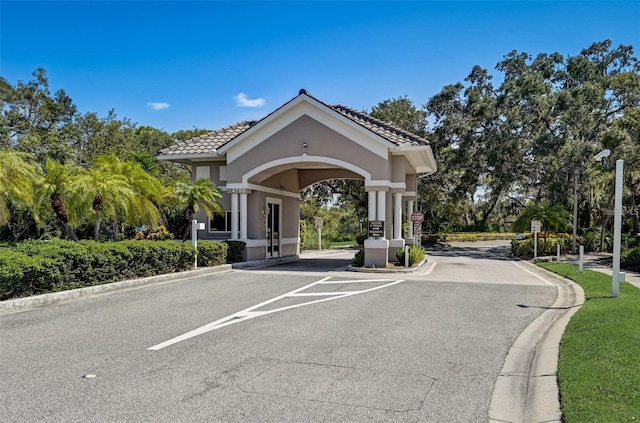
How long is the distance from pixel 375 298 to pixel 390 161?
28.0 feet

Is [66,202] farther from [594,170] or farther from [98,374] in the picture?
[594,170]

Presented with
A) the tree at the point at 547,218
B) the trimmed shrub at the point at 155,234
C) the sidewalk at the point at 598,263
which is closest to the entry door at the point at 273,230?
the trimmed shrub at the point at 155,234

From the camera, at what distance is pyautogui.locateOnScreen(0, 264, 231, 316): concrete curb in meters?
8.91

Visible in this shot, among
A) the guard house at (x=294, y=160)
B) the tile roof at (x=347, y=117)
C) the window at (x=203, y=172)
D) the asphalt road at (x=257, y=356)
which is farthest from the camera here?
the window at (x=203, y=172)

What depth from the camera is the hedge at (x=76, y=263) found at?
930 cm

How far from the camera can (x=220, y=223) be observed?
2106cm

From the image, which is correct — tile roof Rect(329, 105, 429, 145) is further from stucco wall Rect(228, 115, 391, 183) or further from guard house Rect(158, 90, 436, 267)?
stucco wall Rect(228, 115, 391, 183)

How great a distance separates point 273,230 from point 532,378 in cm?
1734

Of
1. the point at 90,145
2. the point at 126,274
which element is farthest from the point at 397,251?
the point at 90,145

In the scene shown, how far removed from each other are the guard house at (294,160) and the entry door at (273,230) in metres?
0.05

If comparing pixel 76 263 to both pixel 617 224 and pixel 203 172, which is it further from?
pixel 617 224

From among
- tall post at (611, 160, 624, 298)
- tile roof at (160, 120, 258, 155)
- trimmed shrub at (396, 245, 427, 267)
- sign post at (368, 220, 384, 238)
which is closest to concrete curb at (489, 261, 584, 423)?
tall post at (611, 160, 624, 298)

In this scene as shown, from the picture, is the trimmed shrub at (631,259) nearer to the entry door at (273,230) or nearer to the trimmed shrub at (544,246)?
the trimmed shrub at (544,246)

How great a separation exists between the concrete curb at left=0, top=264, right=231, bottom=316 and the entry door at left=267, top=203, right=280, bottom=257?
7.16 meters
